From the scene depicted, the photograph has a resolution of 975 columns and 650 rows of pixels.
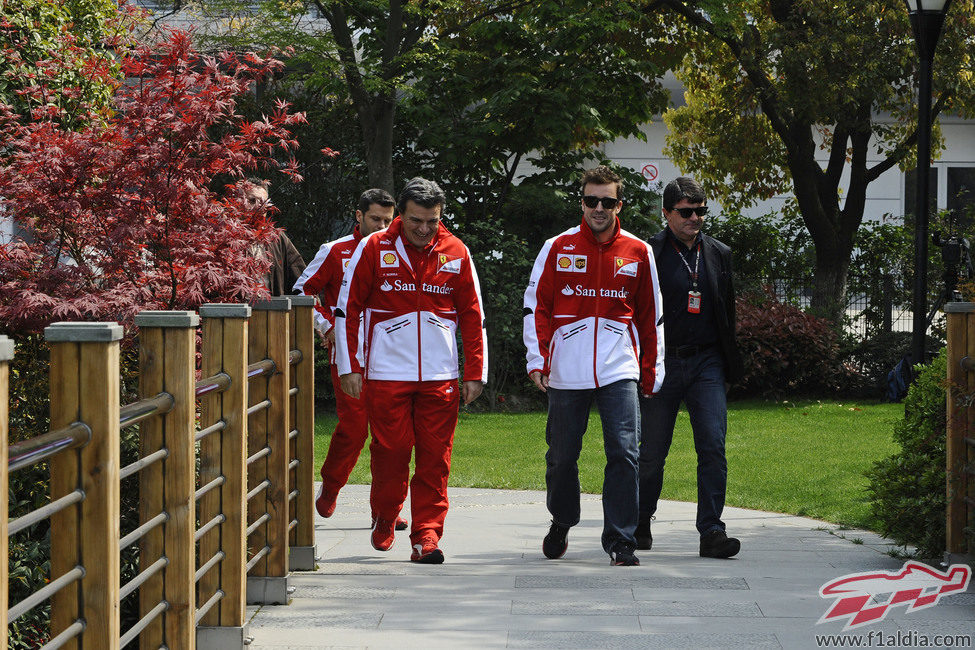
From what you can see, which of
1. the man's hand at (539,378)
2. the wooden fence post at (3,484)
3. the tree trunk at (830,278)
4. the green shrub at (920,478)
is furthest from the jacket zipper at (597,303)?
the tree trunk at (830,278)

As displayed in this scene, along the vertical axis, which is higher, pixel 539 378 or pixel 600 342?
pixel 600 342

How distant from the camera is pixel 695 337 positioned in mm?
7227

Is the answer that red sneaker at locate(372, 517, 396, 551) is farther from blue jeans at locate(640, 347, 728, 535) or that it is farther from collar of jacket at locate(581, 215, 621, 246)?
collar of jacket at locate(581, 215, 621, 246)

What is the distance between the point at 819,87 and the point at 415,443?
12.7m

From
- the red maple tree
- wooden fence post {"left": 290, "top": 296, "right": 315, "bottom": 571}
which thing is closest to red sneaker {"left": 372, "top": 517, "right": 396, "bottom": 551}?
wooden fence post {"left": 290, "top": 296, "right": 315, "bottom": 571}

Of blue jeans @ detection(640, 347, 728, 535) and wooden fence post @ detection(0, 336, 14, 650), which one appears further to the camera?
blue jeans @ detection(640, 347, 728, 535)

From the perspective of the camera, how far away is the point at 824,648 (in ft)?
15.8

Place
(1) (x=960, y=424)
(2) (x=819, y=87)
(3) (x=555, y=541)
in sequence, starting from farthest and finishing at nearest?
1. (2) (x=819, y=87)
2. (3) (x=555, y=541)
3. (1) (x=960, y=424)

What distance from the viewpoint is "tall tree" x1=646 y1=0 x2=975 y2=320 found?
1798 centimetres

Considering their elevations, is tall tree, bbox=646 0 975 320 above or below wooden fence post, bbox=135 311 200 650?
above

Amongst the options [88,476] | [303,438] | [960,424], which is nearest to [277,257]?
[303,438]

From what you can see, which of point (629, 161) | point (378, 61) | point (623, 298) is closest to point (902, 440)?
point (623, 298)

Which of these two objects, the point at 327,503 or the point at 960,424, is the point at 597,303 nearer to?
Result: the point at 960,424

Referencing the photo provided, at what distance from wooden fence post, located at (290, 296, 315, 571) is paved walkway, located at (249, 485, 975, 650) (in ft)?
0.45
